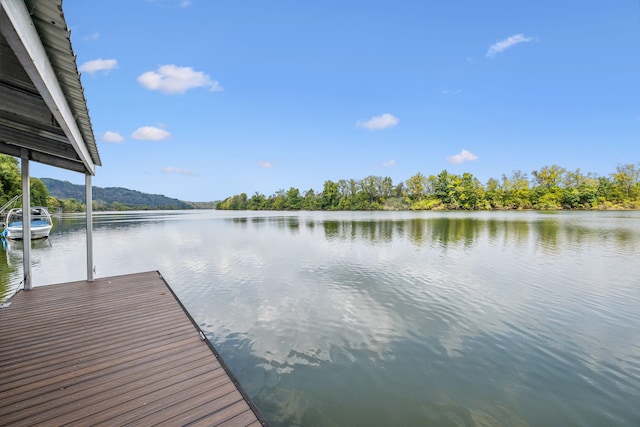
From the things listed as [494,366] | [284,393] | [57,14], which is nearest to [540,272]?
[494,366]

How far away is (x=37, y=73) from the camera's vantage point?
5.25 feet

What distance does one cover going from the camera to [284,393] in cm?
364

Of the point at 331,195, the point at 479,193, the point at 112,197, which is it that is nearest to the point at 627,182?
the point at 479,193

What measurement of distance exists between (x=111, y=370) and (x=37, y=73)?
2882 mm

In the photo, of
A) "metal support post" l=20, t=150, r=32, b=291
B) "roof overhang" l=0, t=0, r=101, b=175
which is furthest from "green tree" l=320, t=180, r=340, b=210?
"roof overhang" l=0, t=0, r=101, b=175

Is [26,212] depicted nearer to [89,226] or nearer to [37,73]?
[89,226]

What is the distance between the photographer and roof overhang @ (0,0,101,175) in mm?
1339

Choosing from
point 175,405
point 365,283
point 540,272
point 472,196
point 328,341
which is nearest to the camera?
point 175,405

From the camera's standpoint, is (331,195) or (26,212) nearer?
(26,212)

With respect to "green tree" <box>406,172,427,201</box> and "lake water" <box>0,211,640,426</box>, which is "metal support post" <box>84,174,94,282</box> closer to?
"lake water" <box>0,211,640,426</box>

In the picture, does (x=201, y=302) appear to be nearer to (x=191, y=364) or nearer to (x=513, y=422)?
(x=191, y=364)

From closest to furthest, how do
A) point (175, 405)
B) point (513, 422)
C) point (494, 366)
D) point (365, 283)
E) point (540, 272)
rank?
point (175, 405) < point (513, 422) < point (494, 366) < point (365, 283) < point (540, 272)

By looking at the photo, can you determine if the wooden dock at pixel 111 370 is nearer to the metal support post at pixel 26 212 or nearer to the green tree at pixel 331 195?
the metal support post at pixel 26 212

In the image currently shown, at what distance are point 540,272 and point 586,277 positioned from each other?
3.67ft
